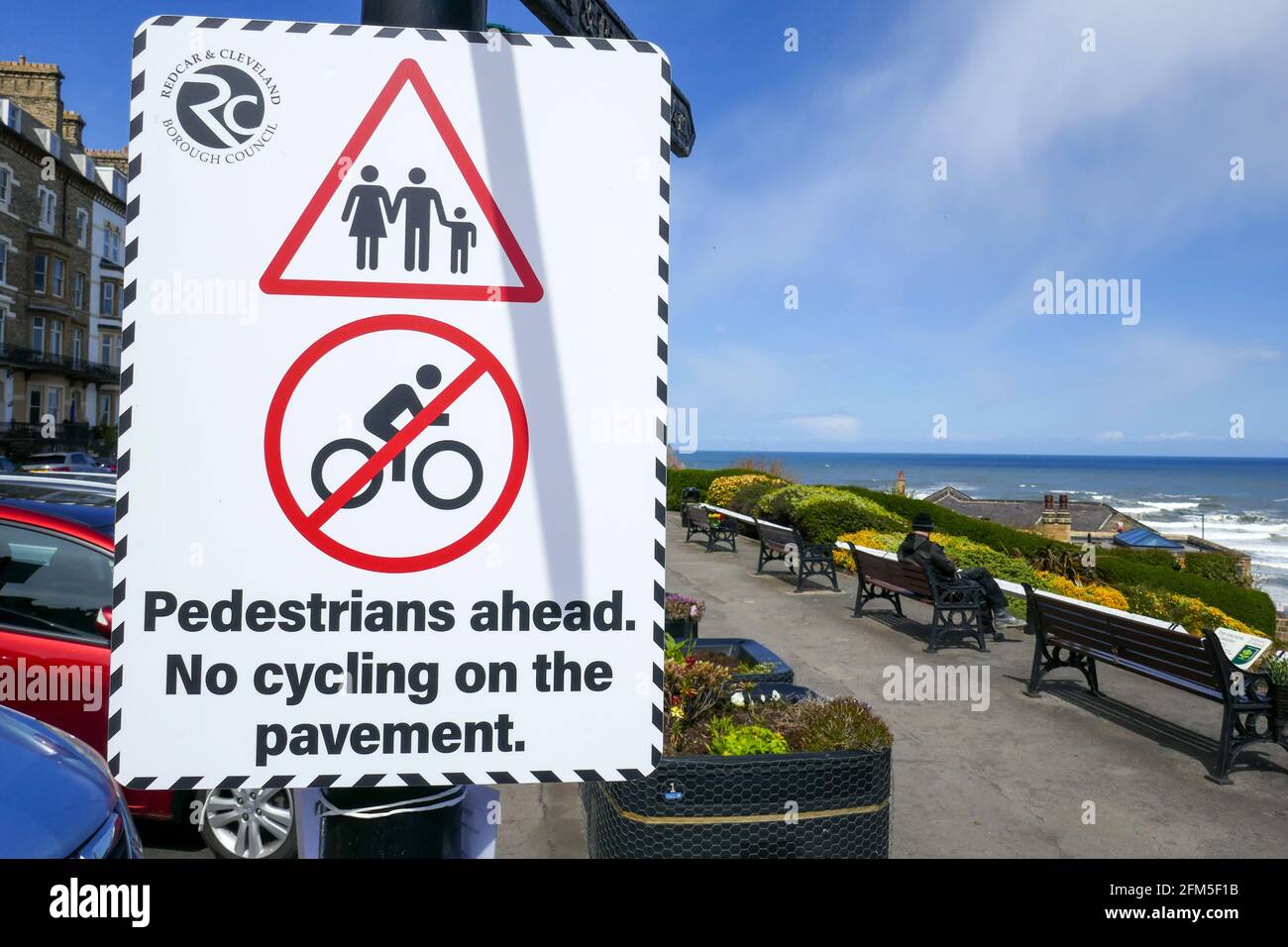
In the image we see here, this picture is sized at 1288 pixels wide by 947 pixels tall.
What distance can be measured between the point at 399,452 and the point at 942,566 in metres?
9.31

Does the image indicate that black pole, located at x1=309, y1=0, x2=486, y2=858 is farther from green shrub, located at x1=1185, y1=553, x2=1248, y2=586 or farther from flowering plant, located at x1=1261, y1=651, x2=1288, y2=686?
green shrub, located at x1=1185, y1=553, x2=1248, y2=586

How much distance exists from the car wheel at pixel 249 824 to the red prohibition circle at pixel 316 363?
3521 mm

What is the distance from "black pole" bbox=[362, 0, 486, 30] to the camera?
4.60 ft

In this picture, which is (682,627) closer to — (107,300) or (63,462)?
(63,462)

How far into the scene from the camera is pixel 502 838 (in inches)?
182

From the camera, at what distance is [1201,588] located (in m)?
14.8

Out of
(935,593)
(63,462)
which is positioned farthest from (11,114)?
(935,593)

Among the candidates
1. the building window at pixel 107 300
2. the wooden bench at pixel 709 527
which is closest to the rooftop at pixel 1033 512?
the wooden bench at pixel 709 527

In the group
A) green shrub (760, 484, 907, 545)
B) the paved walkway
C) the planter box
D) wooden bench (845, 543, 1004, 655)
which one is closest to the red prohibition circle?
the planter box

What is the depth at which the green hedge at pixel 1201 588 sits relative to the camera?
14000 mm

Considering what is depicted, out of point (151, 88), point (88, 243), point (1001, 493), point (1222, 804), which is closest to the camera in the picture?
point (151, 88)

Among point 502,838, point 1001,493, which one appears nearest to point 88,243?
point 502,838

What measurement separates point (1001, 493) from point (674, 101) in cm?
11489
